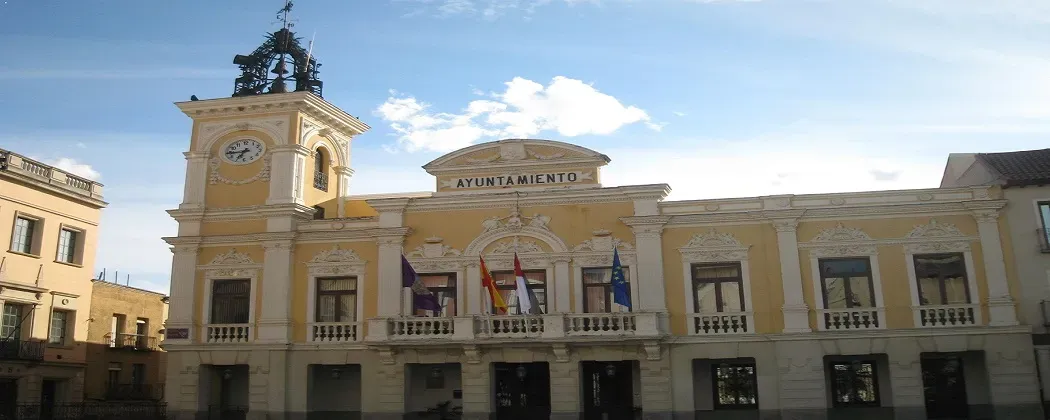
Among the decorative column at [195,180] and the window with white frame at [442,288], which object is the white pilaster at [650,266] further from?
the decorative column at [195,180]

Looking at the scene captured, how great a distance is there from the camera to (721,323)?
26391mm

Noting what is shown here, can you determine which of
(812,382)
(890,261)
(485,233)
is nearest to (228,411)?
(485,233)

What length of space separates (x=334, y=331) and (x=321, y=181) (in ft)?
20.6

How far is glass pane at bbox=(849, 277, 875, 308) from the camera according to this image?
85.8 ft

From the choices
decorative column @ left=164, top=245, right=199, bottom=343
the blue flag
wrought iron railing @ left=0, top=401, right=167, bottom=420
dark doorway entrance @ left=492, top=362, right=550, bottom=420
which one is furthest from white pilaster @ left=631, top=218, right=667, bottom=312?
wrought iron railing @ left=0, top=401, right=167, bottom=420

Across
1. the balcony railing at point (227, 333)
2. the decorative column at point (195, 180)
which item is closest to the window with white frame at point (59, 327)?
the decorative column at point (195, 180)

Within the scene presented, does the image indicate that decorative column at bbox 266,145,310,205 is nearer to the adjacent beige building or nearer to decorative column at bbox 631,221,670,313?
the adjacent beige building

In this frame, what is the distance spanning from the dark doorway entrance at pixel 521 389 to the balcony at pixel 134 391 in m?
17.0

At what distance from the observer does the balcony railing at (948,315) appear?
25219mm

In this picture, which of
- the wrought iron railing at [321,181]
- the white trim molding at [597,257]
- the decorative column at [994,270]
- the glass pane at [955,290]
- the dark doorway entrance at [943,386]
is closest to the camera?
the decorative column at [994,270]

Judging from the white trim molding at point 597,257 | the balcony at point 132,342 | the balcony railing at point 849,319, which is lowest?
the balcony railing at point 849,319

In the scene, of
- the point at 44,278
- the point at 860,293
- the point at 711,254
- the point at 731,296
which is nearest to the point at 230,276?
the point at 44,278

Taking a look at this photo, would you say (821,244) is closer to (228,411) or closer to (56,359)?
(228,411)

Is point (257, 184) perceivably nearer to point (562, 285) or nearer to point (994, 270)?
point (562, 285)
